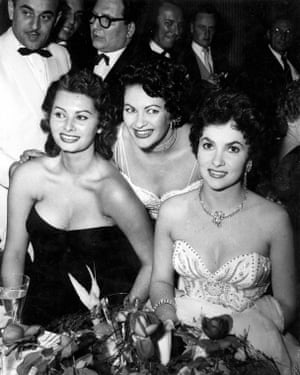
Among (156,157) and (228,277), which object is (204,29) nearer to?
(156,157)

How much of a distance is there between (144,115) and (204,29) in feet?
1.18

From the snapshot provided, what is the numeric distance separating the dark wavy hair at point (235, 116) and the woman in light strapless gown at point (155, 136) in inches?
4.6

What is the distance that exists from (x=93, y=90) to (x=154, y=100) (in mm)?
207

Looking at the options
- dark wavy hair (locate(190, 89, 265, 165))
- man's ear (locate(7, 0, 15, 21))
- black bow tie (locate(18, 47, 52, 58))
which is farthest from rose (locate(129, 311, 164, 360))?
man's ear (locate(7, 0, 15, 21))

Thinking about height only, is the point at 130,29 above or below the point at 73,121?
above

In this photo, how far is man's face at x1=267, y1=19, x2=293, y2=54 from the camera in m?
1.80

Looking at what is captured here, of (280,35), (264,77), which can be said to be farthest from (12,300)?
(280,35)

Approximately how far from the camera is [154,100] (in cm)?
176

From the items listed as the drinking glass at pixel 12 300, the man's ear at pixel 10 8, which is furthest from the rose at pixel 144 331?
the man's ear at pixel 10 8

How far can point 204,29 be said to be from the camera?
1.79 meters

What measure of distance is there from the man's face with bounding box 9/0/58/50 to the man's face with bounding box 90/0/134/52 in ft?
0.49

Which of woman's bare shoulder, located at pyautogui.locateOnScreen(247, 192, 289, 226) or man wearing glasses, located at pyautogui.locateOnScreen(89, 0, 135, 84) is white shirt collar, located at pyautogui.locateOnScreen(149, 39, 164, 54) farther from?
woman's bare shoulder, located at pyautogui.locateOnScreen(247, 192, 289, 226)

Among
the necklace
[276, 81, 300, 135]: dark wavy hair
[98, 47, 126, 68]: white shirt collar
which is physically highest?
[98, 47, 126, 68]: white shirt collar

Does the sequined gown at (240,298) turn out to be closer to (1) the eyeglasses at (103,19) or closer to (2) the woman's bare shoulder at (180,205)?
(2) the woman's bare shoulder at (180,205)
